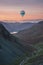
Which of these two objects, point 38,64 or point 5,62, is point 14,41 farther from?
point 38,64

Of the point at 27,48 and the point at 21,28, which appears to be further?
the point at 21,28

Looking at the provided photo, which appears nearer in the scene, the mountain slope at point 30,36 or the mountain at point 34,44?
the mountain at point 34,44

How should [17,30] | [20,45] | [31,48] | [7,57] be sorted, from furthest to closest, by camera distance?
1. [17,30]
2. [20,45]
3. [31,48]
4. [7,57]

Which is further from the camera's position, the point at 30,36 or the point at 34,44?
the point at 30,36

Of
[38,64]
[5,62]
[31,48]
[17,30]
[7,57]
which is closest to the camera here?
[38,64]

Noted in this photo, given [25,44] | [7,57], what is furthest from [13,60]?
[25,44]

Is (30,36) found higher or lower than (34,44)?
lower

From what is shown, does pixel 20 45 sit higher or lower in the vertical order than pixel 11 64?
lower

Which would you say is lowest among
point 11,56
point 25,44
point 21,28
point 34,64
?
point 21,28

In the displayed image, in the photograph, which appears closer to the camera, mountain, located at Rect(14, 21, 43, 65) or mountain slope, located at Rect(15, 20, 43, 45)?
mountain, located at Rect(14, 21, 43, 65)

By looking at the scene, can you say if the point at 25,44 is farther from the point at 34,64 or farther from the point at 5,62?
the point at 34,64
